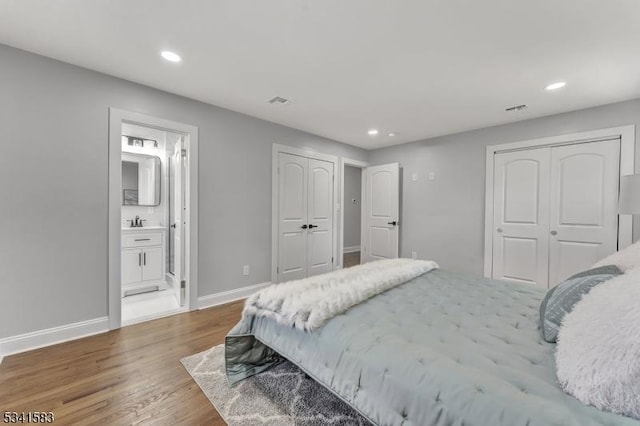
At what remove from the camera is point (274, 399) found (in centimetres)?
161

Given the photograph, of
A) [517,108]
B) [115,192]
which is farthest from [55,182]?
[517,108]

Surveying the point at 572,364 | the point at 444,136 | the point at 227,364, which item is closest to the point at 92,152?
the point at 227,364

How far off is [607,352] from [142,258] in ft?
14.2

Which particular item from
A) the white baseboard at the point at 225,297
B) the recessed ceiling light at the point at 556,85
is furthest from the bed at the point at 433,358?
the recessed ceiling light at the point at 556,85

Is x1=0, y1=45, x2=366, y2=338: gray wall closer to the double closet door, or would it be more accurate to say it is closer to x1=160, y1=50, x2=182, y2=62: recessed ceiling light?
x1=160, y1=50, x2=182, y2=62: recessed ceiling light

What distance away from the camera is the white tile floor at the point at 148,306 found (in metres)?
2.79

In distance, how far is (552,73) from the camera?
2369 mm

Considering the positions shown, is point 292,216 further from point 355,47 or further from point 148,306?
point 355,47

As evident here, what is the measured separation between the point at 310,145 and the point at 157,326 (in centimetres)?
Result: 306

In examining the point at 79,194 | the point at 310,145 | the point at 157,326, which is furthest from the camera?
the point at 310,145

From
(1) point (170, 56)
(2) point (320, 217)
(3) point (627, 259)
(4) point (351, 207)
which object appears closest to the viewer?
(3) point (627, 259)

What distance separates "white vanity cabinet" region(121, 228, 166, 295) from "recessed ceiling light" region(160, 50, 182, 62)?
2362mm

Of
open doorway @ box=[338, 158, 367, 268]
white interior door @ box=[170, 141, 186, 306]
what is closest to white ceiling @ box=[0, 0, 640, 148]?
white interior door @ box=[170, 141, 186, 306]

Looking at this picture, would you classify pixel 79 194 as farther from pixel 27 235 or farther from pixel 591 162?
pixel 591 162
